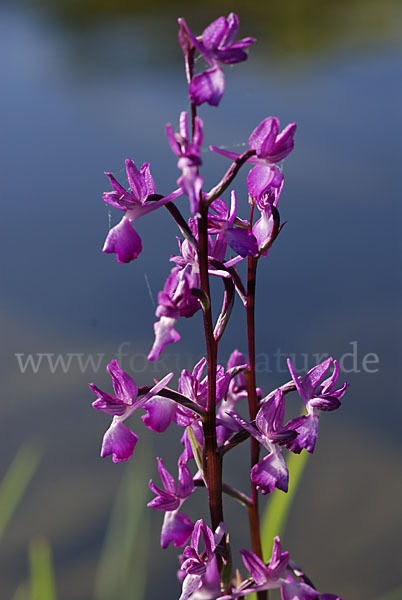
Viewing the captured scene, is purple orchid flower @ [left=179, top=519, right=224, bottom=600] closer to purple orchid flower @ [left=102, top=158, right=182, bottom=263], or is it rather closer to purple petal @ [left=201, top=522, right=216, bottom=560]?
purple petal @ [left=201, top=522, right=216, bottom=560]

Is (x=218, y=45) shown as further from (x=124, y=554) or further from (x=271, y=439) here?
(x=124, y=554)

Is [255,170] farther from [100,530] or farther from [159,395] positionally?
[100,530]

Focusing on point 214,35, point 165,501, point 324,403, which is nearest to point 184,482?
point 165,501

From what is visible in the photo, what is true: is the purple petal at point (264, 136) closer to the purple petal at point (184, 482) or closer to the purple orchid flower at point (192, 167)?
the purple orchid flower at point (192, 167)

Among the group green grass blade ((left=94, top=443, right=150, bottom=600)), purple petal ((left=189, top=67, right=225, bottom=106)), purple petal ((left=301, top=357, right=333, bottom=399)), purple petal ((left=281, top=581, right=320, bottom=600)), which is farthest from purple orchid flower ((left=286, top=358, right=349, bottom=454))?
green grass blade ((left=94, top=443, right=150, bottom=600))

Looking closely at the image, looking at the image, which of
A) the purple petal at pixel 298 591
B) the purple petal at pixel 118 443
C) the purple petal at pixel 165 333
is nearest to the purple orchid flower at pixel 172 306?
the purple petal at pixel 165 333

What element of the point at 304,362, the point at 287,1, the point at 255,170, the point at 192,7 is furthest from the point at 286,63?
the point at 255,170
